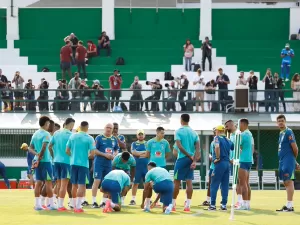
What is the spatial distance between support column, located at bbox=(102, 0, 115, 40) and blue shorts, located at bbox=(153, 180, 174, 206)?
29.4 meters

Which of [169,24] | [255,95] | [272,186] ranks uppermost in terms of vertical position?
[169,24]

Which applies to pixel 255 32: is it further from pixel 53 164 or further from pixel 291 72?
pixel 53 164

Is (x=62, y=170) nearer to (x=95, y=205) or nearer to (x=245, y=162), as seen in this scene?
(x=95, y=205)

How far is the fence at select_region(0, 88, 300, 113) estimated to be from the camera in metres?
42.4

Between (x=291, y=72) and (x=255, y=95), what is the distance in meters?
7.48

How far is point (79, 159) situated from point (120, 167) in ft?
7.91

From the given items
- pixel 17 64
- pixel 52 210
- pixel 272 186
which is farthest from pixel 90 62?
pixel 52 210

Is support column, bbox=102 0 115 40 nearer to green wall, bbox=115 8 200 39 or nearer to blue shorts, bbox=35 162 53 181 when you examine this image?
green wall, bbox=115 8 200 39

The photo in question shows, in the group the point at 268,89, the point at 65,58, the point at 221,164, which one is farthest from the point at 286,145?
the point at 65,58

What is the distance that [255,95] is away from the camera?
4262cm

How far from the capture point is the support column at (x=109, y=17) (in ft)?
176

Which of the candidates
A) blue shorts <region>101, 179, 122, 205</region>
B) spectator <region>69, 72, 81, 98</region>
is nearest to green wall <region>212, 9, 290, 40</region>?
spectator <region>69, 72, 81, 98</region>

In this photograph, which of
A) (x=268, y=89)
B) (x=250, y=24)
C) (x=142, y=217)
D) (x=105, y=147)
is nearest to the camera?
(x=142, y=217)

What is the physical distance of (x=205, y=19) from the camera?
2121 inches
